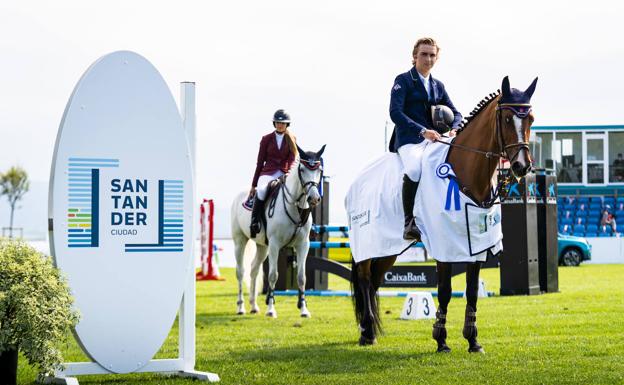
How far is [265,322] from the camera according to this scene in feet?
40.6

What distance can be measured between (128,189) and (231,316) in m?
6.83

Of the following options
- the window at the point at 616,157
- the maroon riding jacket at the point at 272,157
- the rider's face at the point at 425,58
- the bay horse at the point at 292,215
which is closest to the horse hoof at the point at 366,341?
the rider's face at the point at 425,58

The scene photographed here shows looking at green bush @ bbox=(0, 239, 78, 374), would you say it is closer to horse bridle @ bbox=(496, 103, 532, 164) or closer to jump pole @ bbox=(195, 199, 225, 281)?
horse bridle @ bbox=(496, 103, 532, 164)

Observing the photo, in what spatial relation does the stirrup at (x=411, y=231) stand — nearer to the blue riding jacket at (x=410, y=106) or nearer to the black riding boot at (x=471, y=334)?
the blue riding jacket at (x=410, y=106)

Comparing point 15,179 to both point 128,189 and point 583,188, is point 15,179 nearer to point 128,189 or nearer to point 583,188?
point 583,188

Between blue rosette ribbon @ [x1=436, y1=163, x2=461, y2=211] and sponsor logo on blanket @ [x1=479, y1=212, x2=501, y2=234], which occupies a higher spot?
blue rosette ribbon @ [x1=436, y1=163, x2=461, y2=211]

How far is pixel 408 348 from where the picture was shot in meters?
8.95

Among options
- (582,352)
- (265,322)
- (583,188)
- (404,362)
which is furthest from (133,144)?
(583,188)

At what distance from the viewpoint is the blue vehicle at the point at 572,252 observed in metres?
31.5

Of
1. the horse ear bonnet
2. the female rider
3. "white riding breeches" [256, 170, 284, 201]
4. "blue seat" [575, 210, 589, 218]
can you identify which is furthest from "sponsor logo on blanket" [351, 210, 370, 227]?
"blue seat" [575, 210, 589, 218]

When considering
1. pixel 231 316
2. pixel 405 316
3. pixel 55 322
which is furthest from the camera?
pixel 231 316

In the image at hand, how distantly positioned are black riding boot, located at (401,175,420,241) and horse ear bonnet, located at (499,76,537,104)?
123 cm

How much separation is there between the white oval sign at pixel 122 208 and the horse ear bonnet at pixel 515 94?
275 cm

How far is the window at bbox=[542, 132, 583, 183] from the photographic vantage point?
170ft
